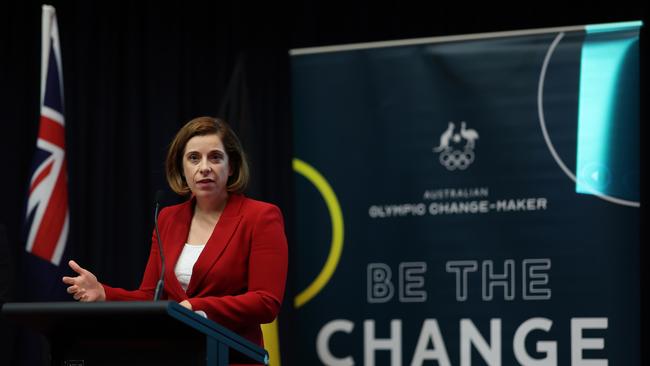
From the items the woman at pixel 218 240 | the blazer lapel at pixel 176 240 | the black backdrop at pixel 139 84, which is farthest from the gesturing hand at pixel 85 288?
the black backdrop at pixel 139 84

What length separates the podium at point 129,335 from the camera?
2094 millimetres

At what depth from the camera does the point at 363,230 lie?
4109 millimetres

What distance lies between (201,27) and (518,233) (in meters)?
2.38

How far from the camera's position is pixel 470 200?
398 cm

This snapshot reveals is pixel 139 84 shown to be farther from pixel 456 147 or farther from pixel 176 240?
pixel 176 240

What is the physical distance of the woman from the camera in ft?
8.39

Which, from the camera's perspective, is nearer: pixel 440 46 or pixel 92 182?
pixel 440 46

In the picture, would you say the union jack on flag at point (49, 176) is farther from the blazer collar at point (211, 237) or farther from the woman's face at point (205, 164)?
the woman's face at point (205, 164)

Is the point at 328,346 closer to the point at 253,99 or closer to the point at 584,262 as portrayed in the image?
the point at 584,262

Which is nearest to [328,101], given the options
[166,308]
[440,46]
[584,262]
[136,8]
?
A: [440,46]

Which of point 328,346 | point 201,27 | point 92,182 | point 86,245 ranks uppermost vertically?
point 201,27

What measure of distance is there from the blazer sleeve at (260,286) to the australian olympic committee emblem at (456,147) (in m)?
1.45

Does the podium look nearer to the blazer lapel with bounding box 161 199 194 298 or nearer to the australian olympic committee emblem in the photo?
the blazer lapel with bounding box 161 199 194 298

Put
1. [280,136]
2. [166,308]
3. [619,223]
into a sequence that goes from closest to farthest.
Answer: [166,308] → [619,223] → [280,136]
